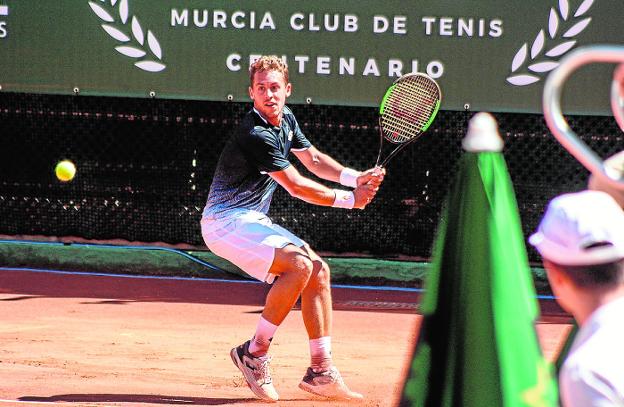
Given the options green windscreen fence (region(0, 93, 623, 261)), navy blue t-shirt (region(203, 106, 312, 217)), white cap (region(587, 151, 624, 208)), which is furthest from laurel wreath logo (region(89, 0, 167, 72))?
white cap (region(587, 151, 624, 208))

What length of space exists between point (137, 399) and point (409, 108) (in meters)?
2.00

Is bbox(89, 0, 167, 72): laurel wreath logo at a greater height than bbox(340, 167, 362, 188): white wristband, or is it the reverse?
bbox(89, 0, 167, 72): laurel wreath logo

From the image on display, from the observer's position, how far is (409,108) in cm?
568

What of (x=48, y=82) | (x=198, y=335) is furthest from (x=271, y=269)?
(x=48, y=82)

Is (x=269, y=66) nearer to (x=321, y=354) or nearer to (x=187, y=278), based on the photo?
(x=321, y=354)

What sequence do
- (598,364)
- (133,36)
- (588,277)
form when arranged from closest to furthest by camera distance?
1. (598,364)
2. (588,277)
3. (133,36)

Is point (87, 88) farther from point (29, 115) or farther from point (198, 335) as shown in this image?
point (198, 335)

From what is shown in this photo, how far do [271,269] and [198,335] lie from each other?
196cm

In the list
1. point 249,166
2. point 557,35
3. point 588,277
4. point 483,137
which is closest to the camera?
point 588,277

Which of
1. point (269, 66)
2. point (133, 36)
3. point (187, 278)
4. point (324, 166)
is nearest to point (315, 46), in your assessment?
point (133, 36)

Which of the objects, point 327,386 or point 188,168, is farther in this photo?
point 188,168

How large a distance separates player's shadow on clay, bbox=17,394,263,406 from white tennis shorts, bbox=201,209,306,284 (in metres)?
0.58

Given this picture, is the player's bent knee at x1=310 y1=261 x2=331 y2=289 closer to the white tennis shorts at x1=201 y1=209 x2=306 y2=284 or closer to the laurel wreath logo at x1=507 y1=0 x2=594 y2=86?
the white tennis shorts at x1=201 y1=209 x2=306 y2=284

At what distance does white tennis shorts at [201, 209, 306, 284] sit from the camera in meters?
5.04
